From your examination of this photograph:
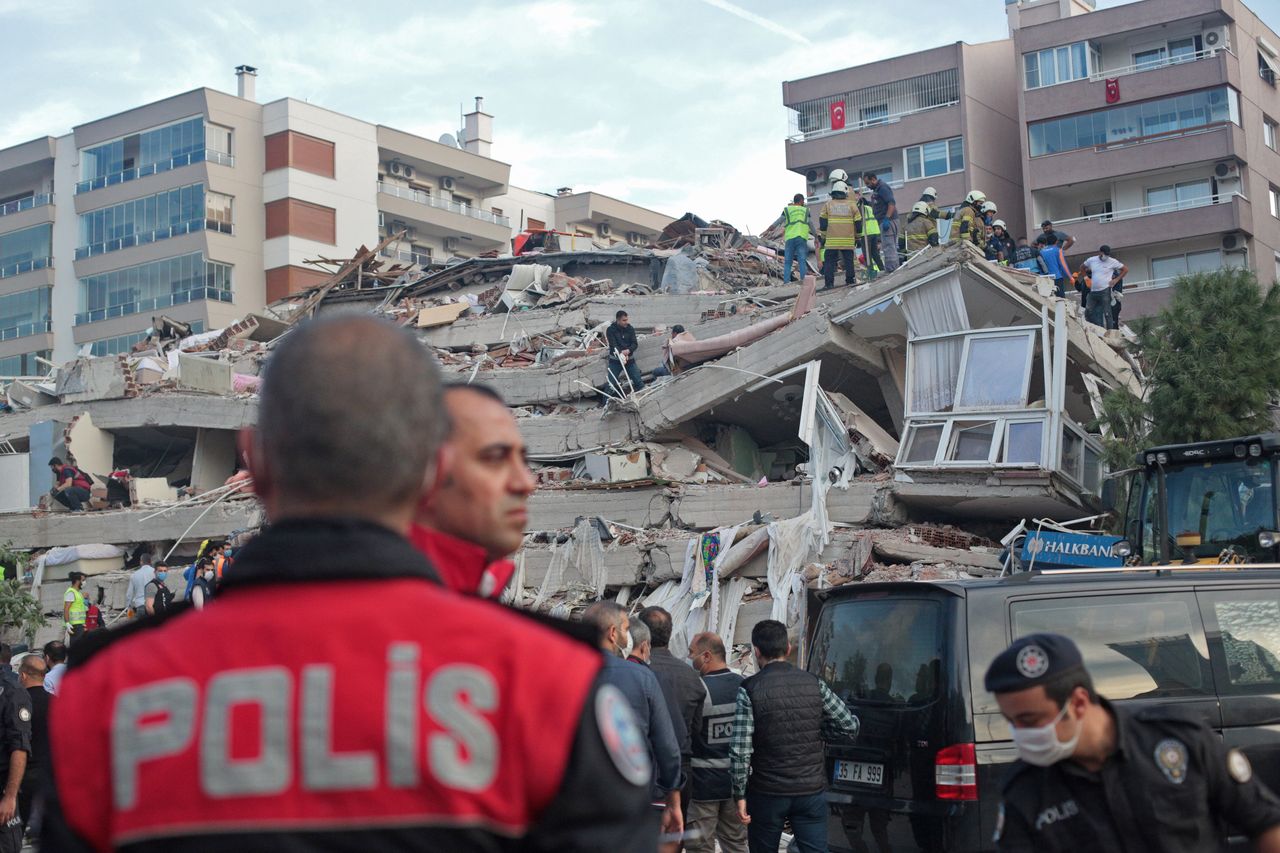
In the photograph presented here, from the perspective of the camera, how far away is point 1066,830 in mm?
3523

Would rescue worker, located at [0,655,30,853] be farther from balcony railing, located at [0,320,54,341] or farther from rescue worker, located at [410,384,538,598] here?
balcony railing, located at [0,320,54,341]

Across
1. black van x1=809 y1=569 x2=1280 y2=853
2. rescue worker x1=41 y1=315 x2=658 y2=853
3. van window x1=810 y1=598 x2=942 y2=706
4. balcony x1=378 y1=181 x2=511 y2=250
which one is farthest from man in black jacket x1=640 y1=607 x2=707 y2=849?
balcony x1=378 y1=181 x2=511 y2=250

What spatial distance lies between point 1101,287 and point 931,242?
2846mm

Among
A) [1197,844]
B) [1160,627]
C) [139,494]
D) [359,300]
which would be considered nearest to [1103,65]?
[359,300]

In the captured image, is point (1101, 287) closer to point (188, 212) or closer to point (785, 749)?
point (785, 749)

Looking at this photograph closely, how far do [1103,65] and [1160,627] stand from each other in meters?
43.8

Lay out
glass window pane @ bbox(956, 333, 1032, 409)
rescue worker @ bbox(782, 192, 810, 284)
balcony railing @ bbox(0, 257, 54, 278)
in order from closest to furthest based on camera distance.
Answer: glass window pane @ bbox(956, 333, 1032, 409) < rescue worker @ bbox(782, 192, 810, 284) < balcony railing @ bbox(0, 257, 54, 278)

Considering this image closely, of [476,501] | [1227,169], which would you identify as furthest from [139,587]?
[1227,169]

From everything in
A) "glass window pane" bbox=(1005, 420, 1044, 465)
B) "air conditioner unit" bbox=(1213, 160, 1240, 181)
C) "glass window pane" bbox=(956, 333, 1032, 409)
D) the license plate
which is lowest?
the license plate

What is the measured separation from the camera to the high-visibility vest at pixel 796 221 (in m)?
23.4

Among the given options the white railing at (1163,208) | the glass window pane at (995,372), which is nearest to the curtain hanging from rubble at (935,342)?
the glass window pane at (995,372)

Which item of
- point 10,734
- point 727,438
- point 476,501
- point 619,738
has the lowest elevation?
point 10,734

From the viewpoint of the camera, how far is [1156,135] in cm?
4416

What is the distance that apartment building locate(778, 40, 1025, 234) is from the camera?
49375mm
